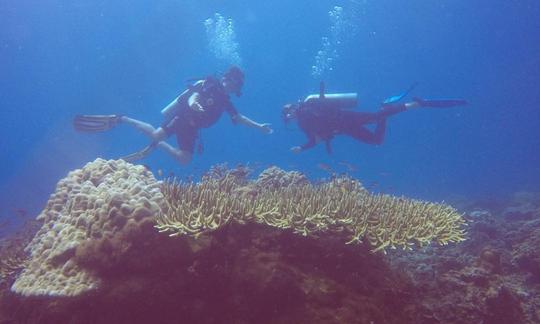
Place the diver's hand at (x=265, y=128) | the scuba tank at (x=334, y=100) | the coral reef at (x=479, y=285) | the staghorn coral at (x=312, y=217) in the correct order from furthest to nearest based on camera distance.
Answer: the scuba tank at (x=334, y=100) < the diver's hand at (x=265, y=128) < the coral reef at (x=479, y=285) < the staghorn coral at (x=312, y=217)

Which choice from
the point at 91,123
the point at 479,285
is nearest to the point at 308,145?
the point at 91,123

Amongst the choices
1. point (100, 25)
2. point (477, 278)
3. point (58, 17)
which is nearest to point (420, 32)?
point (100, 25)

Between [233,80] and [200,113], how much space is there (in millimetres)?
1775

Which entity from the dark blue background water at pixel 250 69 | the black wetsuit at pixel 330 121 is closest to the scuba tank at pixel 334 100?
the black wetsuit at pixel 330 121

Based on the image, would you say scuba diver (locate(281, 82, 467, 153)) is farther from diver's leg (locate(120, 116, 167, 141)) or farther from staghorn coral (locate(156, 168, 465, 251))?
staghorn coral (locate(156, 168, 465, 251))

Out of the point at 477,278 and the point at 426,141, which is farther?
the point at 426,141

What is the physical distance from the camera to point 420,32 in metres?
105

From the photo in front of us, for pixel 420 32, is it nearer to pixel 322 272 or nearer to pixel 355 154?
pixel 355 154

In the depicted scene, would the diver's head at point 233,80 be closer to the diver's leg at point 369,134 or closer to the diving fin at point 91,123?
the diving fin at point 91,123

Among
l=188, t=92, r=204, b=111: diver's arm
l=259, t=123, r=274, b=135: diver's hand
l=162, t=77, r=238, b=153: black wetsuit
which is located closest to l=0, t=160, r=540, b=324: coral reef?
l=188, t=92, r=204, b=111: diver's arm

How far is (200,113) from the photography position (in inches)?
486

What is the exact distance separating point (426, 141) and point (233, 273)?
159176 mm

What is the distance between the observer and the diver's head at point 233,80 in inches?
507

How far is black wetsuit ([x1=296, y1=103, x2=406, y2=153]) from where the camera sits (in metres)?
13.4
